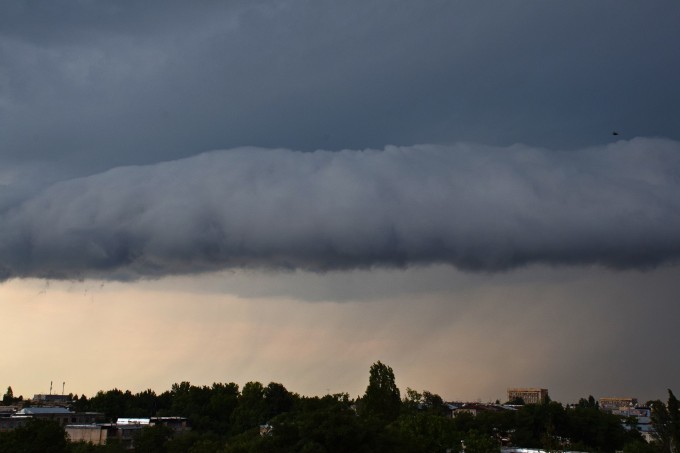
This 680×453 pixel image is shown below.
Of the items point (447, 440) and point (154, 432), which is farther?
point (154, 432)

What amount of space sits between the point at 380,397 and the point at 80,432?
69.5 metres

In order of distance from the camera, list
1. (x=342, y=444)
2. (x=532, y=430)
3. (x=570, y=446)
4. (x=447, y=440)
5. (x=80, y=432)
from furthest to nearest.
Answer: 1. (x=80, y=432)
2. (x=532, y=430)
3. (x=570, y=446)
4. (x=447, y=440)
5. (x=342, y=444)

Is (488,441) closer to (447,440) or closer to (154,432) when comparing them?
Result: (447,440)

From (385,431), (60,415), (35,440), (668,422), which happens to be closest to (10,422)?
(60,415)

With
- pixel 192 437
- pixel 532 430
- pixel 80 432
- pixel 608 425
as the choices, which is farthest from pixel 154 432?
pixel 608 425

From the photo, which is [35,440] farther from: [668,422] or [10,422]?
[668,422]

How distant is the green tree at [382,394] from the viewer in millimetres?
134500

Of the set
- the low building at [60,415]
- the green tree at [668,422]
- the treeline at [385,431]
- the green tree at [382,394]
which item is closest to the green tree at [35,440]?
the treeline at [385,431]

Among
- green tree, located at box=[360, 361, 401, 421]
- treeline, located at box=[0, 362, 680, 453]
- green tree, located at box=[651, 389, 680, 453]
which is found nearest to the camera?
treeline, located at box=[0, 362, 680, 453]

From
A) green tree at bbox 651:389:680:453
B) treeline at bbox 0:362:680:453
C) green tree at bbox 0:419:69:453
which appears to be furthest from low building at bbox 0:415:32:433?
green tree at bbox 651:389:680:453

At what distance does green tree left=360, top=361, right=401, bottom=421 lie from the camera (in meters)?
134

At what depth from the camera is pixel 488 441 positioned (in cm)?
9450

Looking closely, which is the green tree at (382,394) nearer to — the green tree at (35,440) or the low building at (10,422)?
the green tree at (35,440)

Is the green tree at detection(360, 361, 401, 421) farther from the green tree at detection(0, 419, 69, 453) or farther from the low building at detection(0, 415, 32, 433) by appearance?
the low building at detection(0, 415, 32, 433)
